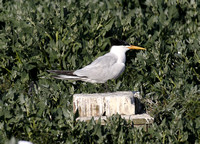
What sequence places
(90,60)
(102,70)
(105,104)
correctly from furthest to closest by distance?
1. (90,60)
2. (102,70)
3. (105,104)

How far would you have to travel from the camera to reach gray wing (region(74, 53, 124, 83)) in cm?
530

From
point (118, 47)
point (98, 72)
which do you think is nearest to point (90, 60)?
point (118, 47)

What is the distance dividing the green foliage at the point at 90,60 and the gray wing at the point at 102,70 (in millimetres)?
263

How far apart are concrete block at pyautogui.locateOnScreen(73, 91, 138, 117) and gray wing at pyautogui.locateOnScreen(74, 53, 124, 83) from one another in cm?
57

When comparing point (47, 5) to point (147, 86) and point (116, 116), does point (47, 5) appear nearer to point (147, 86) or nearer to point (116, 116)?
point (147, 86)

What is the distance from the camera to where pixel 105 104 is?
475 centimetres

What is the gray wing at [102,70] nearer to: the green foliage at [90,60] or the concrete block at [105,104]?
the green foliage at [90,60]

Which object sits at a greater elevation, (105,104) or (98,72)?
(98,72)

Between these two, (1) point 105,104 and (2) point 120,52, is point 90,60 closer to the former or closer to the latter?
(2) point 120,52

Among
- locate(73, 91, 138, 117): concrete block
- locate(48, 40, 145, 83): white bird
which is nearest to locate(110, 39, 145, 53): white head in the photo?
locate(48, 40, 145, 83): white bird

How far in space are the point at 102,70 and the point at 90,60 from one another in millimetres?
927

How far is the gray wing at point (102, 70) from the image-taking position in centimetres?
530

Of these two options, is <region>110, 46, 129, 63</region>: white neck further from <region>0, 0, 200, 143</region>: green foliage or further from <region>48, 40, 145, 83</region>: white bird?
<region>0, 0, 200, 143</region>: green foliage

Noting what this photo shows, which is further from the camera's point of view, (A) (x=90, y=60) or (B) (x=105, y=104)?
(A) (x=90, y=60)
